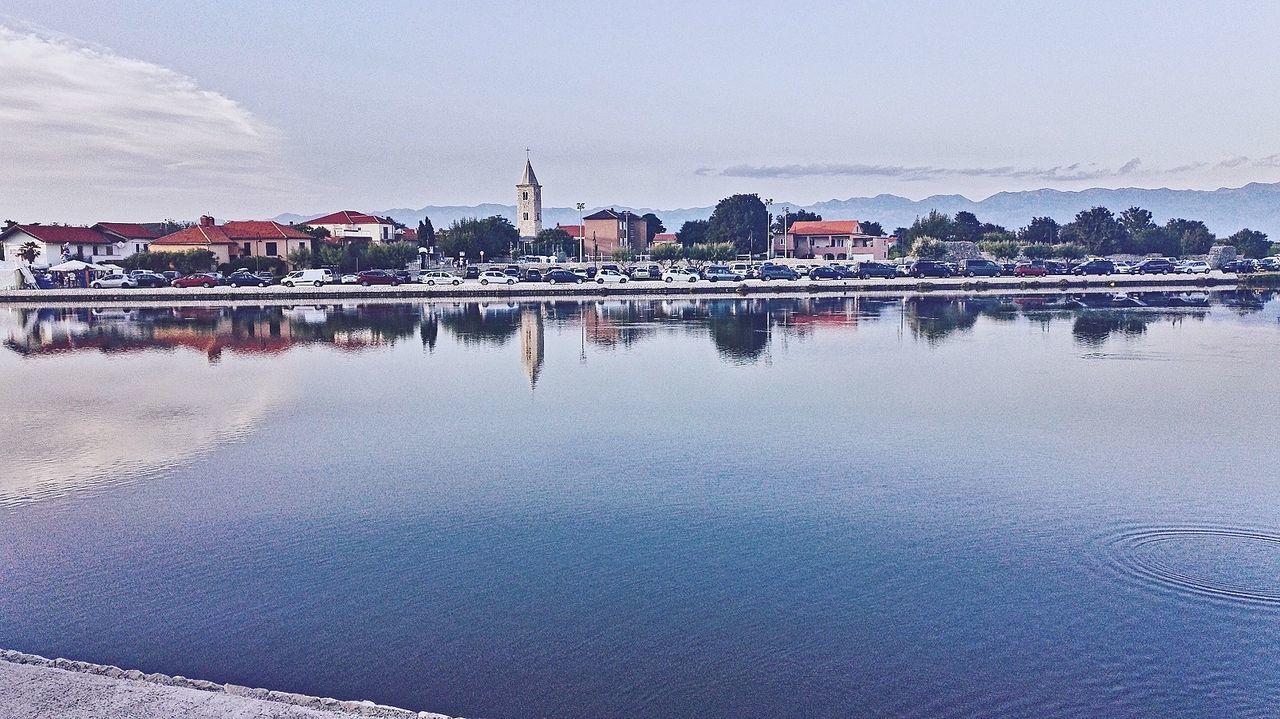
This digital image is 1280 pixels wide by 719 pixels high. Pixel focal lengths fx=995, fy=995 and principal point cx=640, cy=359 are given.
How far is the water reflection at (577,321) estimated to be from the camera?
121 feet

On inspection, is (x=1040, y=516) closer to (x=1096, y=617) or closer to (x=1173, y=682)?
(x=1096, y=617)

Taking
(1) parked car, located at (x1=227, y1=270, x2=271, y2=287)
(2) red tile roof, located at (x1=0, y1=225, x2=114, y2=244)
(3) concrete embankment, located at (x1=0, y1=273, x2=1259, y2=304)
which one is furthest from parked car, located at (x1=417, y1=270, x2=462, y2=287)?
(2) red tile roof, located at (x1=0, y1=225, x2=114, y2=244)

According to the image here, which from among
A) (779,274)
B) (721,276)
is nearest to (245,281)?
(721,276)

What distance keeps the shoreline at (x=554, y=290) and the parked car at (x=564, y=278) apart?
2066 mm

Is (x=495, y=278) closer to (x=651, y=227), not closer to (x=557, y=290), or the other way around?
(x=557, y=290)

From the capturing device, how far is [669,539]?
1291cm

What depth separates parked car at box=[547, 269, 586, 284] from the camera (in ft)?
224

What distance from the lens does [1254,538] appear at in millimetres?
12602

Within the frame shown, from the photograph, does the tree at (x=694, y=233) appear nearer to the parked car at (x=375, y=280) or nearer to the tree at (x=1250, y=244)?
the parked car at (x=375, y=280)

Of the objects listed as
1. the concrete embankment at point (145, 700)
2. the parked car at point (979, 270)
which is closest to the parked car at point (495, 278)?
the parked car at point (979, 270)

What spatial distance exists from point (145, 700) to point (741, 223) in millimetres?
109586

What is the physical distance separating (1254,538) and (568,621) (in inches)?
347

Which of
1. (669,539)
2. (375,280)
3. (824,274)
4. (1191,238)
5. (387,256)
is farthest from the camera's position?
(1191,238)

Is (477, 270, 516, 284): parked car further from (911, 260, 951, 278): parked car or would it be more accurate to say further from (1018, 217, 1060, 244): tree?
(1018, 217, 1060, 244): tree
